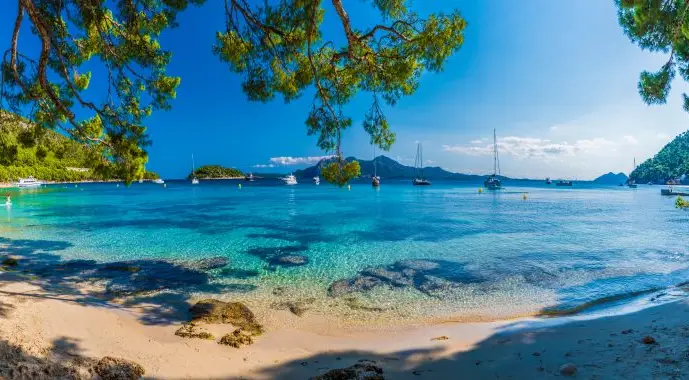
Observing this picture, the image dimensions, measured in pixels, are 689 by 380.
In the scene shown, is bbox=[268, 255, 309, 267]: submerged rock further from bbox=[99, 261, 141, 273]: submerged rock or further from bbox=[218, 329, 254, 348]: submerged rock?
bbox=[218, 329, 254, 348]: submerged rock

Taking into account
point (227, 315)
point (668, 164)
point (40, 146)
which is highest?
point (668, 164)

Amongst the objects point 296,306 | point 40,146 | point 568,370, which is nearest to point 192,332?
point 296,306

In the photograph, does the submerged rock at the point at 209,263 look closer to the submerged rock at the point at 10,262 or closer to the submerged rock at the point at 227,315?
the submerged rock at the point at 227,315

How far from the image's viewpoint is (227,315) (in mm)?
7734

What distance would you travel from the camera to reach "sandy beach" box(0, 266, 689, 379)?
15.9ft

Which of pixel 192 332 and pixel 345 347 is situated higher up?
pixel 192 332

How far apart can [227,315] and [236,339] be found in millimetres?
1399

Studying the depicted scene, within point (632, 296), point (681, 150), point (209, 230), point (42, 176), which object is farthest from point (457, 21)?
point (681, 150)

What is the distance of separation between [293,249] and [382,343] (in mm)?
10721

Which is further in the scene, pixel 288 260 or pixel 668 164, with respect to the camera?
pixel 668 164

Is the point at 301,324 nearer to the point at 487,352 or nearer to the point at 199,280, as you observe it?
the point at 487,352

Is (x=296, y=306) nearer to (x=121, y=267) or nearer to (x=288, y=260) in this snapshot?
(x=288, y=260)

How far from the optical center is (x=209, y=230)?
76.8ft

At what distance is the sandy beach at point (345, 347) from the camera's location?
4852 millimetres
